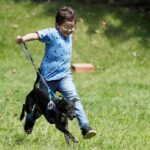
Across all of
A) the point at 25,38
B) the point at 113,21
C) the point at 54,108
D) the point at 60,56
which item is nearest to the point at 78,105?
the point at 54,108

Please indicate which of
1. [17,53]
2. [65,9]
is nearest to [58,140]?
[65,9]

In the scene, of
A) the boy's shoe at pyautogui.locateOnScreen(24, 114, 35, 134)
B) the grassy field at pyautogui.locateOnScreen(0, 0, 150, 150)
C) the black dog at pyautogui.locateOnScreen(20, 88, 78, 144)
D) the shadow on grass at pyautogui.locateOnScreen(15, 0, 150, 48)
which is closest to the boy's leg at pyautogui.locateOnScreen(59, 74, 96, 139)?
the black dog at pyautogui.locateOnScreen(20, 88, 78, 144)

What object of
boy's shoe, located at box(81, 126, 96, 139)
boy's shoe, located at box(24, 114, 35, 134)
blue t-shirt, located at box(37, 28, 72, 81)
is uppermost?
blue t-shirt, located at box(37, 28, 72, 81)

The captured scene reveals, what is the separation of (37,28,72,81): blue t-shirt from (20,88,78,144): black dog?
266mm

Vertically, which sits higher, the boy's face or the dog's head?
the boy's face

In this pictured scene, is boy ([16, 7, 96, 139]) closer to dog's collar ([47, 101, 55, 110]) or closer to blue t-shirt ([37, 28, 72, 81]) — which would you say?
blue t-shirt ([37, 28, 72, 81])

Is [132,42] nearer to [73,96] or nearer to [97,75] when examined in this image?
[97,75]

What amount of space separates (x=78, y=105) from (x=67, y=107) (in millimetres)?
324

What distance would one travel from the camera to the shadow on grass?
59.5ft

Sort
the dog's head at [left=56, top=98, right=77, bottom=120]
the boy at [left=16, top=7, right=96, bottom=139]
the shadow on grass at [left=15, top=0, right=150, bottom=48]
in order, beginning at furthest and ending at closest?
the shadow on grass at [left=15, top=0, right=150, bottom=48] → the boy at [left=16, top=7, right=96, bottom=139] → the dog's head at [left=56, top=98, right=77, bottom=120]

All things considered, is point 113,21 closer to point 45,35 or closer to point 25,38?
point 45,35

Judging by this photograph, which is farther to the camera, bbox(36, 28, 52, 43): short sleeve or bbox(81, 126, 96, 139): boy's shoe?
bbox(36, 28, 52, 43): short sleeve

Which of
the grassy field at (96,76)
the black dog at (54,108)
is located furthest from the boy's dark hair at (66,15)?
the grassy field at (96,76)

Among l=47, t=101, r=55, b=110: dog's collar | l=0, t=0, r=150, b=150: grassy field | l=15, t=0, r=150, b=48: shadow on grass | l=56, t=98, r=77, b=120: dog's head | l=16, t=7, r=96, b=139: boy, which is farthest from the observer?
l=15, t=0, r=150, b=48: shadow on grass
